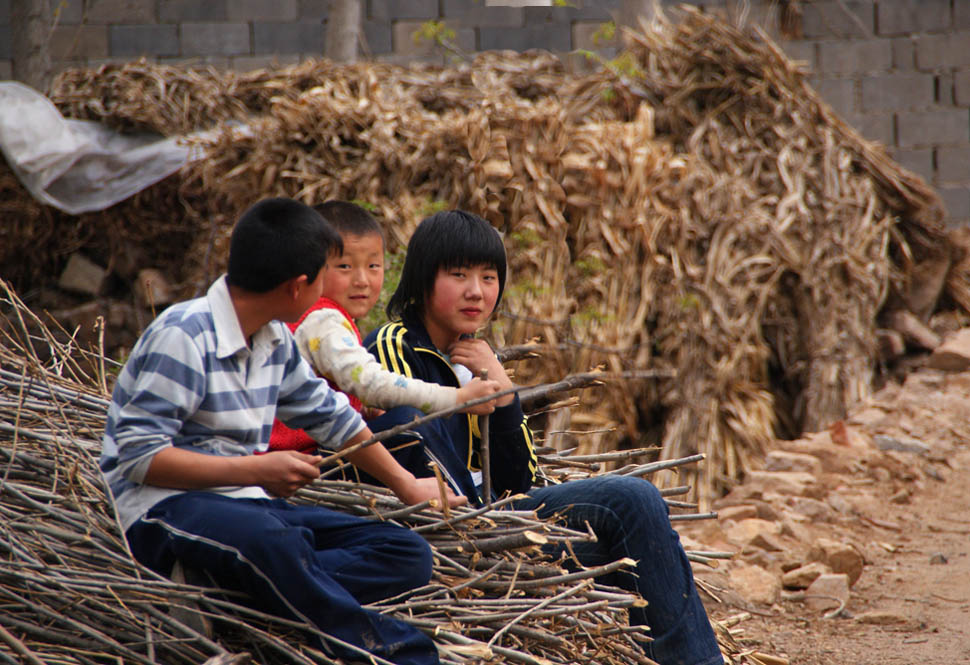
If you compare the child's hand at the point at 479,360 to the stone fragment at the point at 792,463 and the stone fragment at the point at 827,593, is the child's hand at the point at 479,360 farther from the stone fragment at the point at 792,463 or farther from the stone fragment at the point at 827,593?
the stone fragment at the point at 792,463

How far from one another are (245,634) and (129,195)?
5.02m

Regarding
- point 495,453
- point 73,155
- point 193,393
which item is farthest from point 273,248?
point 73,155

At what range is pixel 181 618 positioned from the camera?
5.90 feet

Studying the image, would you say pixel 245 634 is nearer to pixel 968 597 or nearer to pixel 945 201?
pixel 968 597

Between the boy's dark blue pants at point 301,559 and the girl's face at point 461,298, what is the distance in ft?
2.05

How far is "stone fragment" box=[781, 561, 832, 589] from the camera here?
3932 mm

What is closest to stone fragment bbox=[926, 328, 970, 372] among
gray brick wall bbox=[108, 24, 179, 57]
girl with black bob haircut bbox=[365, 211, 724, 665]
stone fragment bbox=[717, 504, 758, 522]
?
stone fragment bbox=[717, 504, 758, 522]

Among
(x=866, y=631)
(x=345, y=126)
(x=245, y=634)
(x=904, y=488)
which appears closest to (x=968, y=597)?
(x=866, y=631)

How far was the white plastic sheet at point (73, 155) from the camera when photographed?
6.02 meters

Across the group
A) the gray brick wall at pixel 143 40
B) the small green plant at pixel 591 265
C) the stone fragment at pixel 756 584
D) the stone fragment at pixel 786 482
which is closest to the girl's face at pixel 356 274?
the stone fragment at pixel 756 584

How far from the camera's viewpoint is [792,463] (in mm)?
5113

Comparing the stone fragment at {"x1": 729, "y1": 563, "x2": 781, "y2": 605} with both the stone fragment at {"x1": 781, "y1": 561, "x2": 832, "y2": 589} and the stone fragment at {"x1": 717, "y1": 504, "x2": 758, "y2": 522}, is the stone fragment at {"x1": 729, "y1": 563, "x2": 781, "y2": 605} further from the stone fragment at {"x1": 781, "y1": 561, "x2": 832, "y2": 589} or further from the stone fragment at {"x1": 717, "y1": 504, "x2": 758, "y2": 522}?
the stone fragment at {"x1": 717, "y1": 504, "x2": 758, "y2": 522}

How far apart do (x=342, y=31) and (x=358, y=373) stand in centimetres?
592

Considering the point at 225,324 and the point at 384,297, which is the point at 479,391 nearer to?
the point at 225,324
